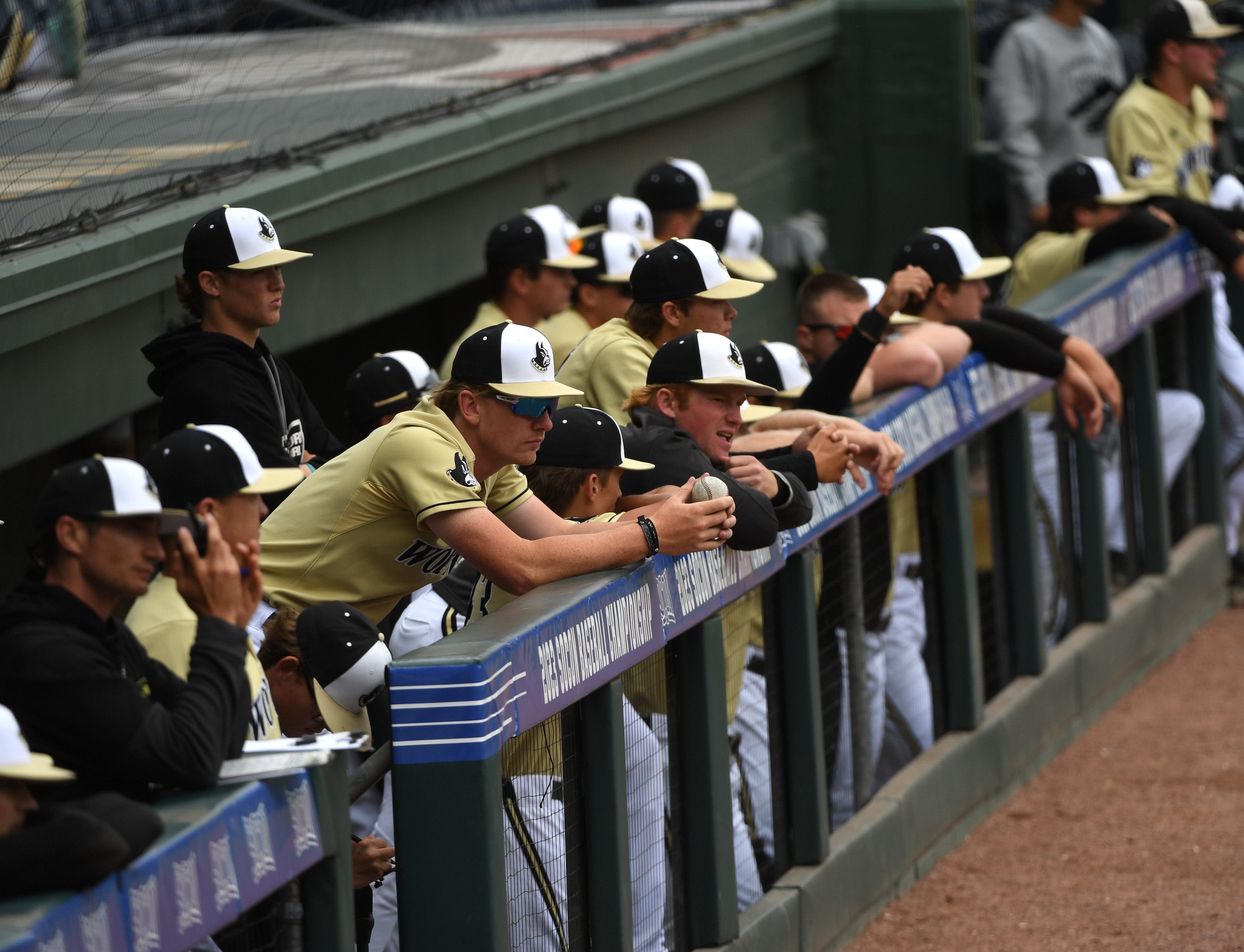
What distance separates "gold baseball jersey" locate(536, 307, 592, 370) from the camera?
18.7ft

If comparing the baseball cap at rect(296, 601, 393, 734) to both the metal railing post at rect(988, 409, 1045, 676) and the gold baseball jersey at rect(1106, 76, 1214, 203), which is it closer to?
the metal railing post at rect(988, 409, 1045, 676)

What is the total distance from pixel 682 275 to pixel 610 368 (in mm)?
293

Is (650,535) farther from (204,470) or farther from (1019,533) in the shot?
(1019,533)

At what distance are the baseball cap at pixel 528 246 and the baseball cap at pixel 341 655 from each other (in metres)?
2.25

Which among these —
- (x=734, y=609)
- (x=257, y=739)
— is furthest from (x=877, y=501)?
(x=257, y=739)

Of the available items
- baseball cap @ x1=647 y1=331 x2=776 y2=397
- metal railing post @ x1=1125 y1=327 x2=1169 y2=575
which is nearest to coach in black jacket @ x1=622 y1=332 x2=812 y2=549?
baseball cap @ x1=647 y1=331 x2=776 y2=397

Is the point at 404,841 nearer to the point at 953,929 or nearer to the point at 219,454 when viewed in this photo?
the point at 219,454

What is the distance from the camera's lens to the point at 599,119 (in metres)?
8.15

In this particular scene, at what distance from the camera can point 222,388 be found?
400 cm

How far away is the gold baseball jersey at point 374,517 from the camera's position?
3.44 meters

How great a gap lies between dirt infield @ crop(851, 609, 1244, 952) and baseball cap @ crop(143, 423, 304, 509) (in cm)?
254

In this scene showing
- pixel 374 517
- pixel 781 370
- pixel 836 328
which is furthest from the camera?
pixel 836 328

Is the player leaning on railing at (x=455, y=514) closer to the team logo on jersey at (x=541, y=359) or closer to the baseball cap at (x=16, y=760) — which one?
the team logo on jersey at (x=541, y=359)

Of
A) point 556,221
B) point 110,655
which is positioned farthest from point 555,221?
point 110,655
